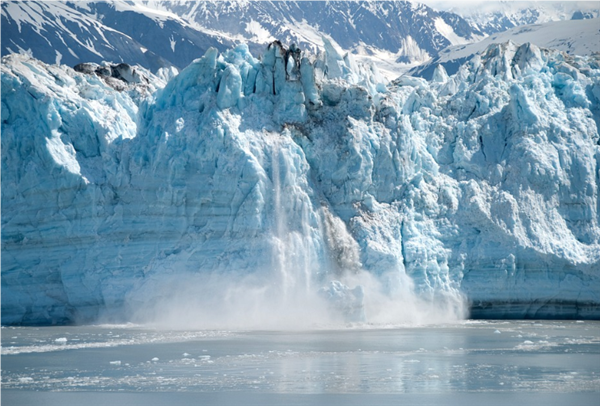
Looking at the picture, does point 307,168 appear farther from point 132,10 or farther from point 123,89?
point 132,10

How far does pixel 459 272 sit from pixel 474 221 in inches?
65.4

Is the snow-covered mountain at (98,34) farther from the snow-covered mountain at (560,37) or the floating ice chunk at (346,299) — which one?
the floating ice chunk at (346,299)

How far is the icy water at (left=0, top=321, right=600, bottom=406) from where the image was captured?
53.3ft

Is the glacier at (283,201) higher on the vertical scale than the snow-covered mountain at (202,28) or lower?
lower

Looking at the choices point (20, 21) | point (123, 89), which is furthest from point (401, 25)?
point (123, 89)

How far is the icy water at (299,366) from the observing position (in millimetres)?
16250

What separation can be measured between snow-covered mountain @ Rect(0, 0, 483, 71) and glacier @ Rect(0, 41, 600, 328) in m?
69.4

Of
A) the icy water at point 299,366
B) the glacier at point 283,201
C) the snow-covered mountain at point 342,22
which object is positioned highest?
the snow-covered mountain at point 342,22

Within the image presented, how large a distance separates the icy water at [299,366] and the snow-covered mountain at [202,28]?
76.2 meters

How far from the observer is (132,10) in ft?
420

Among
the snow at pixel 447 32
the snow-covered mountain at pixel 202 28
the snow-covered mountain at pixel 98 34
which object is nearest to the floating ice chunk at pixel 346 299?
the snow-covered mountain at pixel 98 34

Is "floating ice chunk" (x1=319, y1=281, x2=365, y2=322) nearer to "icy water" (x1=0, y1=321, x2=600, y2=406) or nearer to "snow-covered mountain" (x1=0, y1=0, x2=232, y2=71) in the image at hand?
"icy water" (x1=0, y1=321, x2=600, y2=406)

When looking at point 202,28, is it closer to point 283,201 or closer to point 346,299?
point 283,201

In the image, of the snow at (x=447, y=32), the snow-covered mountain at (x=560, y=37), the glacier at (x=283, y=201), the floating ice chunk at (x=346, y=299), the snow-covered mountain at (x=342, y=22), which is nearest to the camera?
the floating ice chunk at (x=346, y=299)
